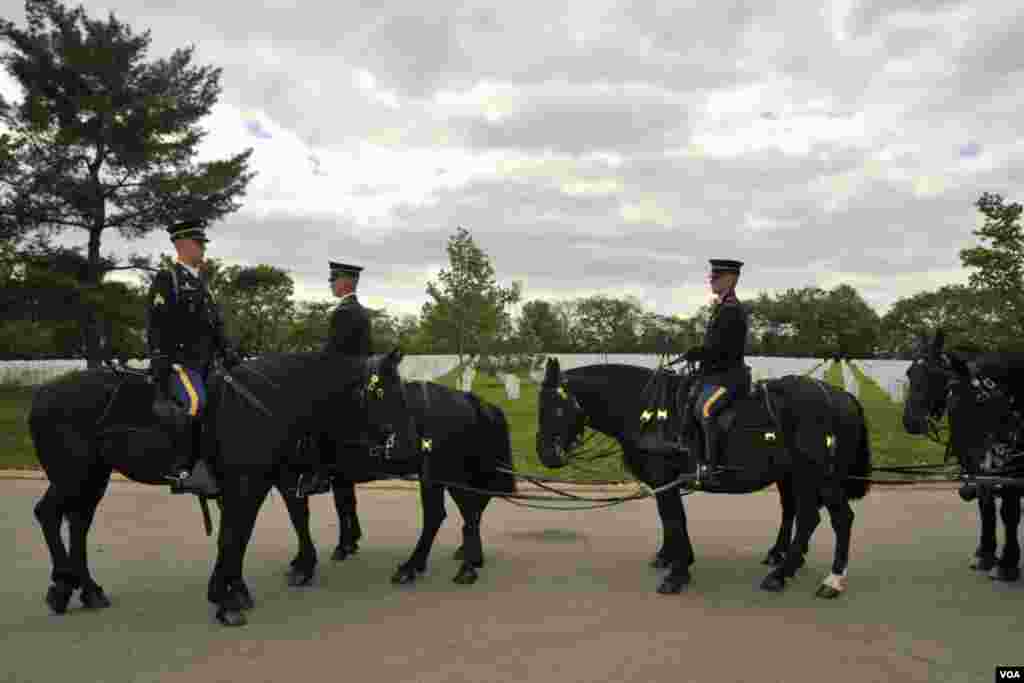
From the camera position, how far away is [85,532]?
6.75m

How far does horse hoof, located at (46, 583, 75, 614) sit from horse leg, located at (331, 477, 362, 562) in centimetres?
275

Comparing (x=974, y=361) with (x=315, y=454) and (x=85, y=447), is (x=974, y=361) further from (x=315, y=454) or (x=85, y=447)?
(x=85, y=447)

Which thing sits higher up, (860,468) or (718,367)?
(718,367)

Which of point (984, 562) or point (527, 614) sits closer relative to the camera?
point (527, 614)

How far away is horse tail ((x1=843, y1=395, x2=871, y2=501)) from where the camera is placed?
7754 millimetres

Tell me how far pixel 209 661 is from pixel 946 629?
602 cm

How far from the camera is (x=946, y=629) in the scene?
5.93 metres

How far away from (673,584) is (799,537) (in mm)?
1442

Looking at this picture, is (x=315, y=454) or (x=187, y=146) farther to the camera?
(x=187, y=146)

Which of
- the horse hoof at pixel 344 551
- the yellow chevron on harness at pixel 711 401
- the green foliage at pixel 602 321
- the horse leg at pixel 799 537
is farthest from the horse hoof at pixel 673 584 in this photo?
the green foliage at pixel 602 321

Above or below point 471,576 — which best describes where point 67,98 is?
above

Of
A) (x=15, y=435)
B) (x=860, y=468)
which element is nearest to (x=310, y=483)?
(x=860, y=468)

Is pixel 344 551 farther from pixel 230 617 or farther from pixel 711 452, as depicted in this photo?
pixel 711 452

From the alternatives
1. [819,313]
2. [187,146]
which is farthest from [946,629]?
[819,313]
